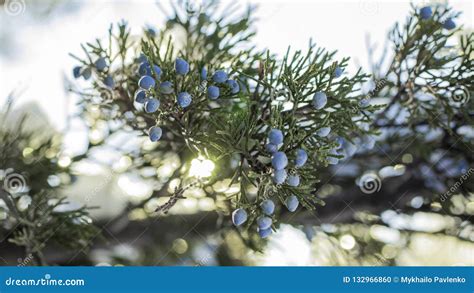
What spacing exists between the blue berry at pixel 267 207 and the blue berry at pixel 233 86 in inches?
5.8

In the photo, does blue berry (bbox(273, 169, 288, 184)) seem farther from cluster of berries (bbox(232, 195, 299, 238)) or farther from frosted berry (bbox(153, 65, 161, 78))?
frosted berry (bbox(153, 65, 161, 78))

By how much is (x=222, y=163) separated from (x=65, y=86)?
1.06ft

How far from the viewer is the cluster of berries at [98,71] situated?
0.80 m

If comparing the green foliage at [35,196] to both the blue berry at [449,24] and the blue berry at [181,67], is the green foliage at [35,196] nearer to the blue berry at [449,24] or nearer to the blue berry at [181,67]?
the blue berry at [181,67]

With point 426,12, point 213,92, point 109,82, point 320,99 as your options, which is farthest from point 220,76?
point 426,12

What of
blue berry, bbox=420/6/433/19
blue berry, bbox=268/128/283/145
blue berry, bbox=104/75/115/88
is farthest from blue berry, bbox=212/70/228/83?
blue berry, bbox=420/6/433/19

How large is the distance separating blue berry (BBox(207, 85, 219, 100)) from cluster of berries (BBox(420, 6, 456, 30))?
A: 1.28 ft

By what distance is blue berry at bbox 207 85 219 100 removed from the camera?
0.65 metres

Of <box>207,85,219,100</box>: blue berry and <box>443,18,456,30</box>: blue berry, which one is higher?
<box>443,18,456,30</box>: blue berry

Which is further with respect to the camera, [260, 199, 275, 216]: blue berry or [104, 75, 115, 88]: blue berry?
[104, 75, 115, 88]: blue berry

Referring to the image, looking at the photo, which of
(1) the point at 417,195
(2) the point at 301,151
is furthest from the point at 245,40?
(1) the point at 417,195

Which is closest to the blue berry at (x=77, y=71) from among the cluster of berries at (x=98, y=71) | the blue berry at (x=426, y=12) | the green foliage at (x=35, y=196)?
the cluster of berries at (x=98, y=71)

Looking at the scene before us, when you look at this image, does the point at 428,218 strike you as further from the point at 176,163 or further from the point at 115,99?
the point at 115,99

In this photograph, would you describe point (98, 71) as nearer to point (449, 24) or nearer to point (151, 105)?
point (151, 105)
